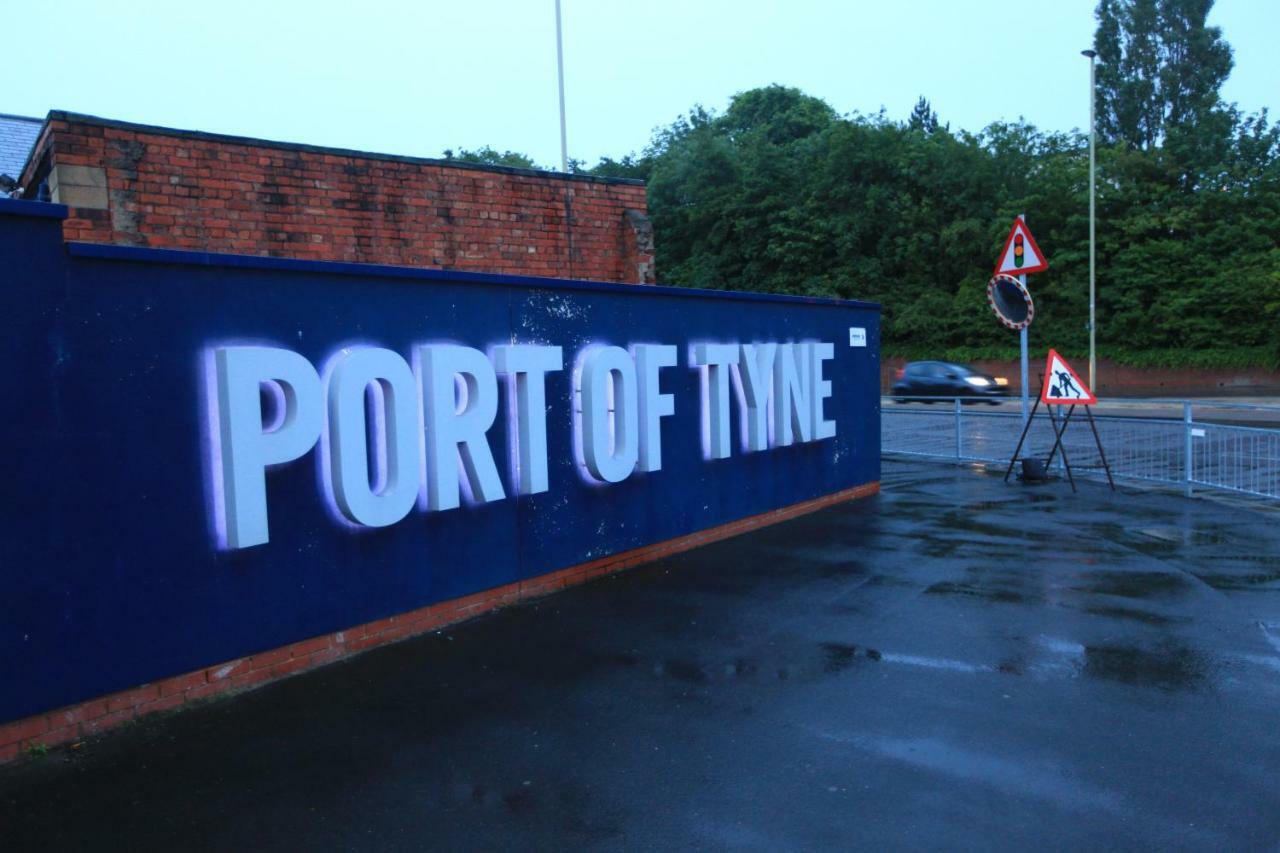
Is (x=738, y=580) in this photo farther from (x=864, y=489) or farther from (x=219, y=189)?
(x=219, y=189)

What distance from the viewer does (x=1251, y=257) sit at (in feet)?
128

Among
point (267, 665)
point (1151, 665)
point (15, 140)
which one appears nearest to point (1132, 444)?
point (1151, 665)

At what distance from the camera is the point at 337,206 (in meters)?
10.7

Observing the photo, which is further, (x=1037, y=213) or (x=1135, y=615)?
(x=1037, y=213)

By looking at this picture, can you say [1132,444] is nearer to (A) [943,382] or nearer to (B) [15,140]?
(A) [943,382]

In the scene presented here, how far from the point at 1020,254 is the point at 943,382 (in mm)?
18851

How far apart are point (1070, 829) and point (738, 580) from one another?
→ 4417 mm

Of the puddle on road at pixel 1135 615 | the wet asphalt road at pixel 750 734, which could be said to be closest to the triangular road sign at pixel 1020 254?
the wet asphalt road at pixel 750 734

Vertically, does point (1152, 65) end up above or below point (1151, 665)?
above

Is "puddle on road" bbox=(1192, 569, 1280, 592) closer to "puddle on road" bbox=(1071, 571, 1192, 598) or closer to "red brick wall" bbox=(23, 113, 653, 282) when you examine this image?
"puddle on road" bbox=(1071, 571, 1192, 598)

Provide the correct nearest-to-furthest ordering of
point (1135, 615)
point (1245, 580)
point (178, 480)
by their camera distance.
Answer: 1. point (178, 480)
2. point (1135, 615)
3. point (1245, 580)

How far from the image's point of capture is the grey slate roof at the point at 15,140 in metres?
17.6

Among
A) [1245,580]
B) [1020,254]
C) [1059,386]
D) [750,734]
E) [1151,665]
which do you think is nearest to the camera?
[750,734]

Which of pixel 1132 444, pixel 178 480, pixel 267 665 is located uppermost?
pixel 178 480
